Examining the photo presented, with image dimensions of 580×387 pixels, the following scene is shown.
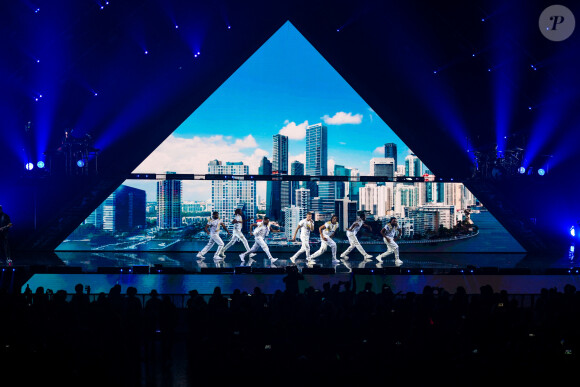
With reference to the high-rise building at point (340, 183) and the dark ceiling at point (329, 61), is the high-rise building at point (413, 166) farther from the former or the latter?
the high-rise building at point (340, 183)

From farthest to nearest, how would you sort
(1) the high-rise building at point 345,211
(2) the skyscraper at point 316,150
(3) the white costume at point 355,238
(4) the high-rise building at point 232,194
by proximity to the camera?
(2) the skyscraper at point 316,150 → (4) the high-rise building at point 232,194 → (1) the high-rise building at point 345,211 → (3) the white costume at point 355,238

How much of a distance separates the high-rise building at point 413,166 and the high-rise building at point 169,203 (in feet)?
29.9

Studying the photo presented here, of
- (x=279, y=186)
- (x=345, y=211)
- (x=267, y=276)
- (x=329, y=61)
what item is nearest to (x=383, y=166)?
(x=345, y=211)

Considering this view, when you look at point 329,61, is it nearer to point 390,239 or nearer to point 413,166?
point 413,166

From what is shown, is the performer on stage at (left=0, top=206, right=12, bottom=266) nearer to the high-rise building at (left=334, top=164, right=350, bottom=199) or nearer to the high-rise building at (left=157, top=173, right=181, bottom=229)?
the high-rise building at (left=157, top=173, right=181, bottom=229)

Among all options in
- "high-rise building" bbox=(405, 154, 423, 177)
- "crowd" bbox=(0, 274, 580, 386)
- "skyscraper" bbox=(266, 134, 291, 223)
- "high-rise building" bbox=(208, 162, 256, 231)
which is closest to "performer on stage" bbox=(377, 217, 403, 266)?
"high-rise building" bbox=(405, 154, 423, 177)

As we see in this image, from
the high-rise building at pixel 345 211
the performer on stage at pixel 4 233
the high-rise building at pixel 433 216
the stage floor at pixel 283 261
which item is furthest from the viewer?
the high-rise building at pixel 433 216

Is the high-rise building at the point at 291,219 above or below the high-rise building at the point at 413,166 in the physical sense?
below

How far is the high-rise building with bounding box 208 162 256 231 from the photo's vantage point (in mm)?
13977

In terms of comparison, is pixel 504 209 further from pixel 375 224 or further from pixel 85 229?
pixel 85 229

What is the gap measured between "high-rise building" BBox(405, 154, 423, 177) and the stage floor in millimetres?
3266

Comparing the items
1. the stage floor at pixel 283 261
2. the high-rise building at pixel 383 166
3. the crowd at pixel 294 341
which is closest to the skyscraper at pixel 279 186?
the stage floor at pixel 283 261

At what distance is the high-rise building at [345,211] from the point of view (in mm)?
13586

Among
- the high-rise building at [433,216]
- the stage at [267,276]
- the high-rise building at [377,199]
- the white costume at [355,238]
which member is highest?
the high-rise building at [377,199]
